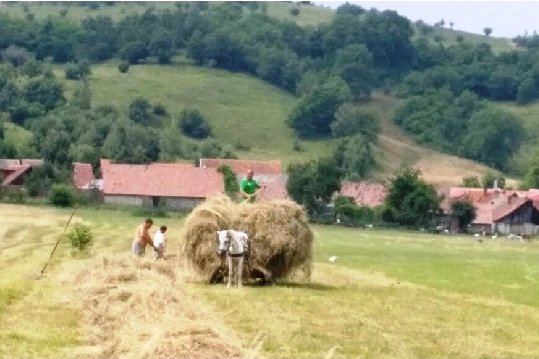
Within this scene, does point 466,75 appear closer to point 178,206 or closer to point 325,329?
point 178,206

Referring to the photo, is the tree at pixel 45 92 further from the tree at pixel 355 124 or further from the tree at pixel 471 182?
the tree at pixel 471 182

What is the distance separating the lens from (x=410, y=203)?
90625 millimetres

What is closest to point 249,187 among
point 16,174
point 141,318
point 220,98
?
point 141,318

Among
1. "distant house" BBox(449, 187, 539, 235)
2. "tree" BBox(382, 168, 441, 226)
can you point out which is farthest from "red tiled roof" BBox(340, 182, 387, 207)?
"tree" BBox(382, 168, 441, 226)

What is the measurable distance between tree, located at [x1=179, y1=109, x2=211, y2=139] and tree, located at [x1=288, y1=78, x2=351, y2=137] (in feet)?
38.5

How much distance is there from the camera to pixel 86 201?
8200 centimetres

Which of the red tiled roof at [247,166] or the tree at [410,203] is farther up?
the red tiled roof at [247,166]

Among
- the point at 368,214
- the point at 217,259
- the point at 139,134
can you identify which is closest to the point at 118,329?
the point at 217,259

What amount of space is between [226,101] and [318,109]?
38.6 ft

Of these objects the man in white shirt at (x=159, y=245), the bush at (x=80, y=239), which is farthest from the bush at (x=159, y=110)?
the man in white shirt at (x=159, y=245)

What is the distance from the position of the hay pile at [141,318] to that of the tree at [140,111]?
124778mm

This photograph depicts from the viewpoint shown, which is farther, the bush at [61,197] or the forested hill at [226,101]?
the forested hill at [226,101]

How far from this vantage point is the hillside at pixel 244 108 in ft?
480

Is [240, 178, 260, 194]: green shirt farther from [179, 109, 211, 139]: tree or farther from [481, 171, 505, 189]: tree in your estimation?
[179, 109, 211, 139]: tree
